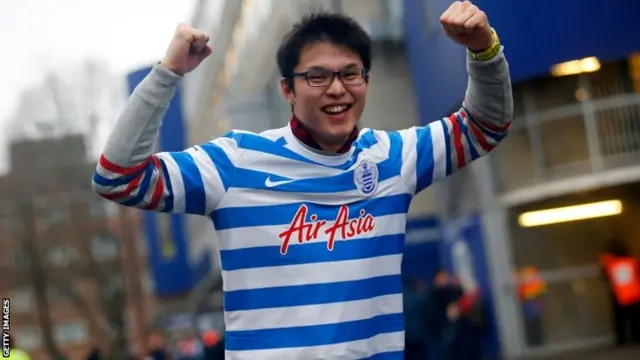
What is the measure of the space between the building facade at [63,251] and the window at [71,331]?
71 mm

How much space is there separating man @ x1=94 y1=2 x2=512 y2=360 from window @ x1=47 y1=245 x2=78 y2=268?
156ft

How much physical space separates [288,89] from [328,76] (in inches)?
7.6

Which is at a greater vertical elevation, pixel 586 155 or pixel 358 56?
pixel 586 155

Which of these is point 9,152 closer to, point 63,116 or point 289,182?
point 63,116

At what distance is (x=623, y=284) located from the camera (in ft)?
55.2

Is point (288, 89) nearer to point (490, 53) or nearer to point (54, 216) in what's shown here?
point (490, 53)

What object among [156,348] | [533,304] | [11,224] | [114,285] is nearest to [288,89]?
[156,348]

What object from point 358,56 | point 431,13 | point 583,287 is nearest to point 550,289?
point 583,287

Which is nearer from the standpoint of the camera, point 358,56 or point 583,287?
point 358,56

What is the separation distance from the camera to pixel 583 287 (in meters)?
18.5

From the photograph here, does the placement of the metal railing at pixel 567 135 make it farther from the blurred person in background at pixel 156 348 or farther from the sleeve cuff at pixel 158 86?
the sleeve cuff at pixel 158 86

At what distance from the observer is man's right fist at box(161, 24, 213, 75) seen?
121 inches

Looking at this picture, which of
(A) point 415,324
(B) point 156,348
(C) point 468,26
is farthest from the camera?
(B) point 156,348

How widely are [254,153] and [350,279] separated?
0.46 metres
